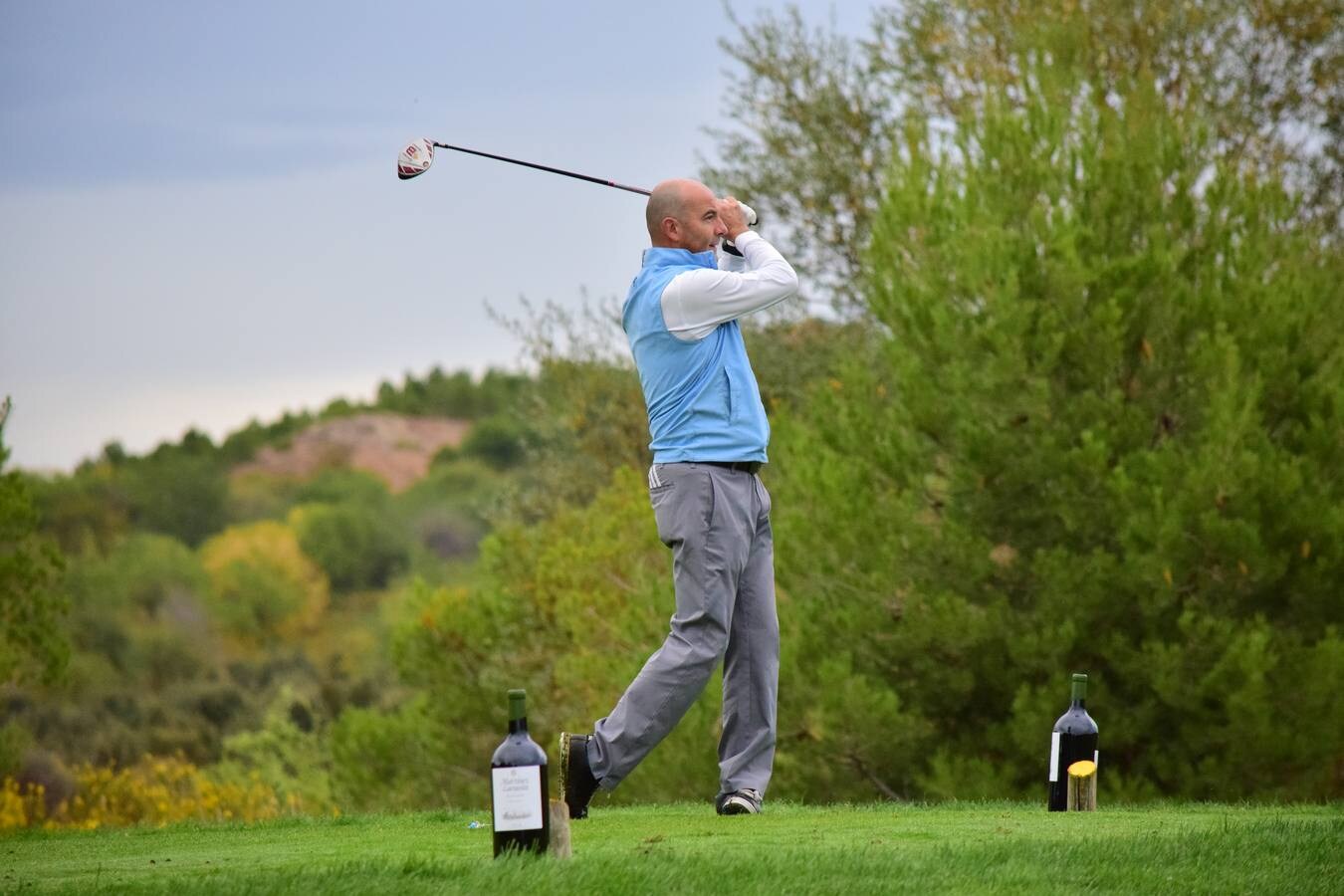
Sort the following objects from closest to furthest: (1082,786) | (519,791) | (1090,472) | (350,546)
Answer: (519,791)
(1082,786)
(1090,472)
(350,546)

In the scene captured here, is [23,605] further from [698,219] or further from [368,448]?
[368,448]

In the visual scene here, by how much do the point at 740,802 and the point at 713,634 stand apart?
0.63 m

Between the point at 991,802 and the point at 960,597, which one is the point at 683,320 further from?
the point at 960,597

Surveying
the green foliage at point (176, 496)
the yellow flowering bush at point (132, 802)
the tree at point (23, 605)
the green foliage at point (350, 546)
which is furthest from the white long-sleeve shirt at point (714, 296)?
the green foliage at point (176, 496)

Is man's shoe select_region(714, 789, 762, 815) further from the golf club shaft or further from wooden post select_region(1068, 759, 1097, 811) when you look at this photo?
the golf club shaft

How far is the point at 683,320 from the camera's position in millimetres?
5836

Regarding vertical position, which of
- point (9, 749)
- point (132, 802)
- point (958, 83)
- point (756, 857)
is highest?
point (958, 83)

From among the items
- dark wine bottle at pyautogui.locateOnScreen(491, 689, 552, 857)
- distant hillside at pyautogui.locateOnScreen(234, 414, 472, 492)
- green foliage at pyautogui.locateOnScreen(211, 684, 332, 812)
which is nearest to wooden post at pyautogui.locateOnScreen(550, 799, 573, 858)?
dark wine bottle at pyautogui.locateOnScreen(491, 689, 552, 857)

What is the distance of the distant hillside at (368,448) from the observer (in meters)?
77.4

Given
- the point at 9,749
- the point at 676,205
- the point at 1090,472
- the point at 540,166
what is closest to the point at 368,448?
the point at 9,749

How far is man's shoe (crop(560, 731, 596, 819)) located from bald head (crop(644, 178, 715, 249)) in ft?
5.50

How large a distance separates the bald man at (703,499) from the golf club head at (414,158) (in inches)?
59.9

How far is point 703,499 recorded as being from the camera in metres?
5.82

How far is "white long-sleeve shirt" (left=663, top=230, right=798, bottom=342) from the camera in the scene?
5785mm
